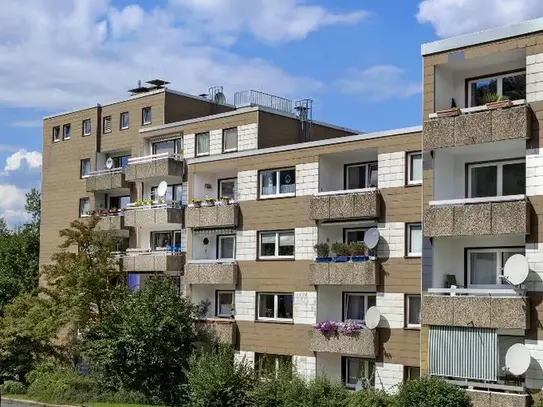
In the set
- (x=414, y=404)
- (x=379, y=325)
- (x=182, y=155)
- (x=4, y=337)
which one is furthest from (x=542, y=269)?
(x=4, y=337)

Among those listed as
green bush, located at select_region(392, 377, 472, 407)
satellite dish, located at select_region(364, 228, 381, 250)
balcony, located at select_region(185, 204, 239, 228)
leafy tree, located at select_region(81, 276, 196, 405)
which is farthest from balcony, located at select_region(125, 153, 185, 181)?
green bush, located at select_region(392, 377, 472, 407)

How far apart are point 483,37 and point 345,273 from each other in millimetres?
11445

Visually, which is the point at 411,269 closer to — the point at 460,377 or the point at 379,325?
the point at 379,325

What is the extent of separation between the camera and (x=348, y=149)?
3572 cm

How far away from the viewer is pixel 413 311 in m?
33.4

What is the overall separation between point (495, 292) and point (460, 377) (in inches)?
125

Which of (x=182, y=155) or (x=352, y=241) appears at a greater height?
(x=182, y=155)

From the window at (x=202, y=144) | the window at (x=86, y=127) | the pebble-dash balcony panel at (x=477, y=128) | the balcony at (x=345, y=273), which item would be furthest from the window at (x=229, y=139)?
the pebble-dash balcony panel at (x=477, y=128)

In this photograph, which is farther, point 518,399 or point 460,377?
point 460,377

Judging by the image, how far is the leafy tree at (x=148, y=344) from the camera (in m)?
39.1

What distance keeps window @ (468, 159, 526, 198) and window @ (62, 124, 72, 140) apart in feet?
106

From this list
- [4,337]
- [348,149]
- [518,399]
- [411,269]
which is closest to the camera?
[518,399]

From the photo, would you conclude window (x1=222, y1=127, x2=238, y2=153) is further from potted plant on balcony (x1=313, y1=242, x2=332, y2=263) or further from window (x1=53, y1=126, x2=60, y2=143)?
window (x1=53, y1=126, x2=60, y2=143)

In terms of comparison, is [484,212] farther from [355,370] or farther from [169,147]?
[169,147]
